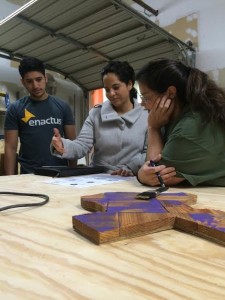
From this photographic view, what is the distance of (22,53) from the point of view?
3072 millimetres

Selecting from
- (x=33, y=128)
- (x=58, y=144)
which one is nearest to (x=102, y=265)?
(x=58, y=144)

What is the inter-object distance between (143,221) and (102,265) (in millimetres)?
138

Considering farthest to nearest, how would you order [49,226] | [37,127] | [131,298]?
[37,127], [49,226], [131,298]

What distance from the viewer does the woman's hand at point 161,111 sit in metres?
1.12

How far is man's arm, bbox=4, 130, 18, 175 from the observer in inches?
76.6

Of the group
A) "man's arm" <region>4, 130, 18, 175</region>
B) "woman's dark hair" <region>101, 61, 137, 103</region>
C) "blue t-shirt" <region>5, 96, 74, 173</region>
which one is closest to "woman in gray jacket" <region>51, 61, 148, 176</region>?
"woman's dark hair" <region>101, 61, 137, 103</region>

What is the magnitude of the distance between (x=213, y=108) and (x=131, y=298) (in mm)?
797

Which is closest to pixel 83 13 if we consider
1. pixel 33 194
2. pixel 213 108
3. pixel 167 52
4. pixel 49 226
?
pixel 167 52

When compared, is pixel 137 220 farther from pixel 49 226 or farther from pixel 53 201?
pixel 53 201

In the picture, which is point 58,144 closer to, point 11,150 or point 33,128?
point 33,128

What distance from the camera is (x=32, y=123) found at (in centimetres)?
194

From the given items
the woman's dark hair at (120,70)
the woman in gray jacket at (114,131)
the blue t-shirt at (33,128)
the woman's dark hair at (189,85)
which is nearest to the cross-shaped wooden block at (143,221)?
the woman's dark hair at (189,85)

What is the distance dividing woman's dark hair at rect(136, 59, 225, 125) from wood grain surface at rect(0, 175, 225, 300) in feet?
1.92

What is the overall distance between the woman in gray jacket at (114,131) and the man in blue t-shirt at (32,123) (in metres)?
0.36
